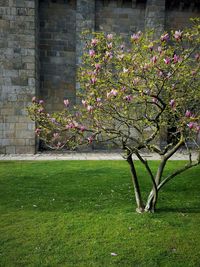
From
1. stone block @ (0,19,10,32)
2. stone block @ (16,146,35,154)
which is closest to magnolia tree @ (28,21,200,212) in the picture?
stone block @ (16,146,35,154)

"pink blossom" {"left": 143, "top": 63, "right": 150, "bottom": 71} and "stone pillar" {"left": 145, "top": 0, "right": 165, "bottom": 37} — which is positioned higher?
"stone pillar" {"left": 145, "top": 0, "right": 165, "bottom": 37}

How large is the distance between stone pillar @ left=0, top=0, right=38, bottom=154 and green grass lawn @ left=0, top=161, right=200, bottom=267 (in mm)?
4957

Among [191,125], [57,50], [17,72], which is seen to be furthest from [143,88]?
[57,50]

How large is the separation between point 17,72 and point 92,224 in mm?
9514

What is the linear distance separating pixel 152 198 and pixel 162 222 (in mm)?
506

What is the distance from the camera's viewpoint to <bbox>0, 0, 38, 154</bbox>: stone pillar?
12688 millimetres

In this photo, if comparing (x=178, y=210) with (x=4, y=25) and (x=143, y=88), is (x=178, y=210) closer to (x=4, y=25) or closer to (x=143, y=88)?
(x=143, y=88)

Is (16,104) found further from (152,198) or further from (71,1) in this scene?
(152,198)

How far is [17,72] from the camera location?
42.0ft

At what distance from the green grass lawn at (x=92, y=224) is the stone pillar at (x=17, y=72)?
16.3 feet

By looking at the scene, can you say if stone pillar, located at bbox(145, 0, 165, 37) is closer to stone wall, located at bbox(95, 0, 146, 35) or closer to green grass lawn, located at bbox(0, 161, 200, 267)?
stone wall, located at bbox(95, 0, 146, 35)

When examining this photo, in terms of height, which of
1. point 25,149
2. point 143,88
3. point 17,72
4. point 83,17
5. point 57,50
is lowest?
point 25,149

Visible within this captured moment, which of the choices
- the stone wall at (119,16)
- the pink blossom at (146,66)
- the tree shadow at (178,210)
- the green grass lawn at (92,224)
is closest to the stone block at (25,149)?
the green grass lawn at (92,224)

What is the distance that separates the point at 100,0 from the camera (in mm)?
14523
